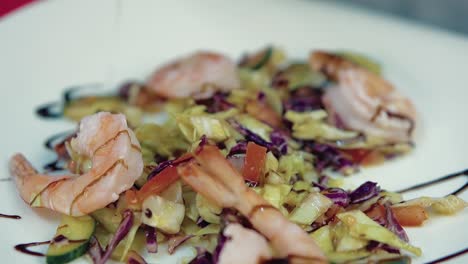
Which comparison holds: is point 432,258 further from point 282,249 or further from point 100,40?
point 100,40

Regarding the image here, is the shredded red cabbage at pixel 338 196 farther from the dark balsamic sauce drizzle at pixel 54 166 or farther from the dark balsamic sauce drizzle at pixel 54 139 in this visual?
the dark balsamic sauce drizzle at pixel 54 139

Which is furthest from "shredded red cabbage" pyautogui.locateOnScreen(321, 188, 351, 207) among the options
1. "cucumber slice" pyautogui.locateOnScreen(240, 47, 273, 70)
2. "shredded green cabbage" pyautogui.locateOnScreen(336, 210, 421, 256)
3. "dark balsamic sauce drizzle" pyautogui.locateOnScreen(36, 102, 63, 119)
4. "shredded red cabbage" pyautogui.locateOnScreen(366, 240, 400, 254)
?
"dark balsamic sauce drizzle" pyautogui.locateOnScreen(36, 102, 63, 119)

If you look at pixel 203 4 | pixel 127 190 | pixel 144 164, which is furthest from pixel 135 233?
pixel 203 4

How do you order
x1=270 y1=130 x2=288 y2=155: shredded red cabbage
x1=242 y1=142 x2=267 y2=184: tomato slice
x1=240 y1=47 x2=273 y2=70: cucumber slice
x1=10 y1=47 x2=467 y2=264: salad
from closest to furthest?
1. x1=10 y1=47 x2=467 y2=264: salad
2. x1=242 y1=142 x2=267 y2=184: tomato slice
3. x1=270 y1=130 x2=288 y2=155: shredded red cabbage
4. x1=240 y1=47 x2=273 y2=70: cucumber slice

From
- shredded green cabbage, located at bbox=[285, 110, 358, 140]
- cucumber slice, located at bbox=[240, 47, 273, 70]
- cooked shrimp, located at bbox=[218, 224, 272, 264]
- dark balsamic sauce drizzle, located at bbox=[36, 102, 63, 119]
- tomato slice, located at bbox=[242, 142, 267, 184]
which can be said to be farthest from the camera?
cucumber slice, located at bbox=[240, 47, 273, 70]

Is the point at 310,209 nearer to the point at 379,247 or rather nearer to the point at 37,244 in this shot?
the point at 379,247

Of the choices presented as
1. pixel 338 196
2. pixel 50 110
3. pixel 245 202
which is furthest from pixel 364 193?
pixel 50 110

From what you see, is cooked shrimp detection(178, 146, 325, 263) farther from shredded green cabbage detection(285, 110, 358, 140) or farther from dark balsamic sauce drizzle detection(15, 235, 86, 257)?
shredded green cabbage detection(285, 110, 358, 140)
